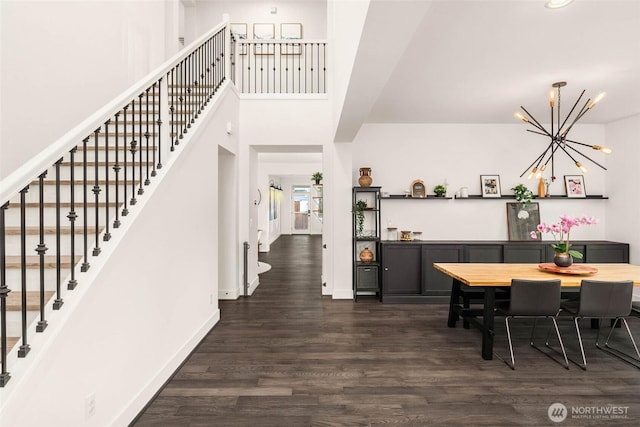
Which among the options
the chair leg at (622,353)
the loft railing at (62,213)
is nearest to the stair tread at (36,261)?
the loft railing at (62,213)

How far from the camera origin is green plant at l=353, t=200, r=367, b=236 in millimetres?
5484

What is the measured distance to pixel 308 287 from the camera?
20.5 ft

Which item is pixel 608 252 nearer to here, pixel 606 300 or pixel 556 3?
pixel 606 300

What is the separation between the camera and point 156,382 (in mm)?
2648

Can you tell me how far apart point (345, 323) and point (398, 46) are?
3.30 metres

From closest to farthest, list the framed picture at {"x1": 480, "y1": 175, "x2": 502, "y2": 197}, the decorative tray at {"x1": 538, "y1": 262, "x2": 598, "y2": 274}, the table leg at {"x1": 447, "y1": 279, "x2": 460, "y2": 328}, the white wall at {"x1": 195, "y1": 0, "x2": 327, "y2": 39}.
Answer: the decorative tray at {"x1": 538, "y1": 262, "x2": 598, "y2": 274}, the table leg at {"x1": 447, "y1": 279, "x2": 460, "y2": 328}, the framed picture at {"x1": 480, "y1": 175, "x2": 502, "y2": 197}, the white wall at {"x1": 195, "y1": 0, "x2": 327, "y2": 39}

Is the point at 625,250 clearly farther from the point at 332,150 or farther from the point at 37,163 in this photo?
the point at 37,163

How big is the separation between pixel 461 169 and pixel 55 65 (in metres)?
5.92

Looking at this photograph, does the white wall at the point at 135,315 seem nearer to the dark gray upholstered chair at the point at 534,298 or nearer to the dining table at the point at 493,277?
the dining table at the point at 493,277

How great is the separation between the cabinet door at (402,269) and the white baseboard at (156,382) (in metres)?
2.84

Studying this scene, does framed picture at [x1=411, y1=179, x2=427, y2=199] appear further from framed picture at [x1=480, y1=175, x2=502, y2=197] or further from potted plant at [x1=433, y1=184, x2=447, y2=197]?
framed picture at [x1=480, y1=175, x2=502, y2=197]

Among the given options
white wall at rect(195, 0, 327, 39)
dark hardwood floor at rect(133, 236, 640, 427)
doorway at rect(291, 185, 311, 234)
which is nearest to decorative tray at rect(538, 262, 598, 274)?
dark hardwood floor at rect(133, 236, 640, 427)

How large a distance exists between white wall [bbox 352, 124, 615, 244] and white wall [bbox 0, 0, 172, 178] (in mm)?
3841

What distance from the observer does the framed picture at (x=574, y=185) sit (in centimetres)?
594
